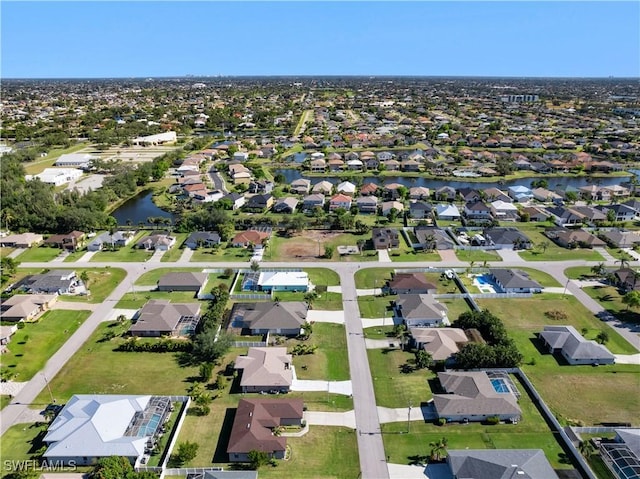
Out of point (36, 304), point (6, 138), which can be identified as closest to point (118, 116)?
point (6, 138)

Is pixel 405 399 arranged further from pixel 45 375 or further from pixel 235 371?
pixel 45 375

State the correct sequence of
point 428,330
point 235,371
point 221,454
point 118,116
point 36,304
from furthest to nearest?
point 118,116 → point 36,304 → point 428,330 → point 235,371 → point 221,454

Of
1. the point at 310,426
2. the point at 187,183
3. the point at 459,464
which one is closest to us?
the point at 459,464

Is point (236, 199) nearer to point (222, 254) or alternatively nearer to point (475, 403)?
point (222, 254)

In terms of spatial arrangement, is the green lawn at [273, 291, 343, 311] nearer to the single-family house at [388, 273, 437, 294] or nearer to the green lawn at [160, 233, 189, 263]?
the single-family house at [388, 273, 437, 294]

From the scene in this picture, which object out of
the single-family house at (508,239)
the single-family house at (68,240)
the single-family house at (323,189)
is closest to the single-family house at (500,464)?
the single-family house at (508,239)

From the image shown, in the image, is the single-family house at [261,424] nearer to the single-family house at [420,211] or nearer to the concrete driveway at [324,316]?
the concrete driveway at [324,316]

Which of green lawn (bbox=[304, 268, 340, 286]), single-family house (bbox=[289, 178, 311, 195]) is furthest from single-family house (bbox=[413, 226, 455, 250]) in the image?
single-family house (bbox=[289, 178, 311, 195])
